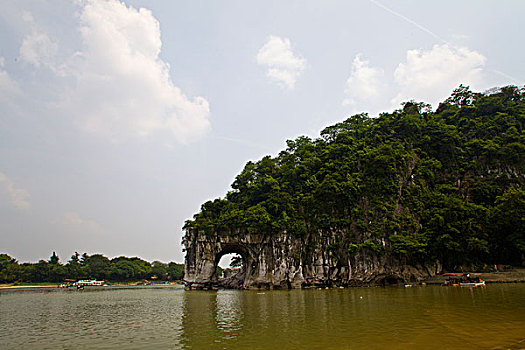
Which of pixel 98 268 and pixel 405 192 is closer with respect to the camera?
pixel 405 192

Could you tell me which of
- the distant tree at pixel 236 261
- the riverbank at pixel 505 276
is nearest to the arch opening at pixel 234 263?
the distant tree at pixel 236 261

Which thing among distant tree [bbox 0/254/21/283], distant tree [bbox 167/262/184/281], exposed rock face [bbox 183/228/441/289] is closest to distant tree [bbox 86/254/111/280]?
distant tree [bbox 0/254/21/283]

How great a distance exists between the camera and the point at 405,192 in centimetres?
3381

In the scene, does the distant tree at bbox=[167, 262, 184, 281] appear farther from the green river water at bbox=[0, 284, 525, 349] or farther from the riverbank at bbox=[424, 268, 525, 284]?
the green river water at bbox=[0, 284, 525, 349]

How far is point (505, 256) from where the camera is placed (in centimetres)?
3011

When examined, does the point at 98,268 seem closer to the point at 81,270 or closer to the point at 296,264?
the point at 81,270

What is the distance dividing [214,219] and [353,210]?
15.9m

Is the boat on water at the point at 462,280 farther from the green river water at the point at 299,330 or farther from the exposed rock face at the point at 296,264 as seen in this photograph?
the green river water at the point at 299,330

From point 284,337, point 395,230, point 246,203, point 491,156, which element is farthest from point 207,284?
point 491,156

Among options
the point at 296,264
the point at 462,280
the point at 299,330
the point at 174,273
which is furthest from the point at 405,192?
the point at 174,273

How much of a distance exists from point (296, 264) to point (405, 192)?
13.7 m

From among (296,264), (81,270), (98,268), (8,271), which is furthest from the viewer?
(98,268)

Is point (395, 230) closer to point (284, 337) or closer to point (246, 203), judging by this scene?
point (246, 203)

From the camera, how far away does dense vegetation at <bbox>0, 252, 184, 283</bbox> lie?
56.8m
